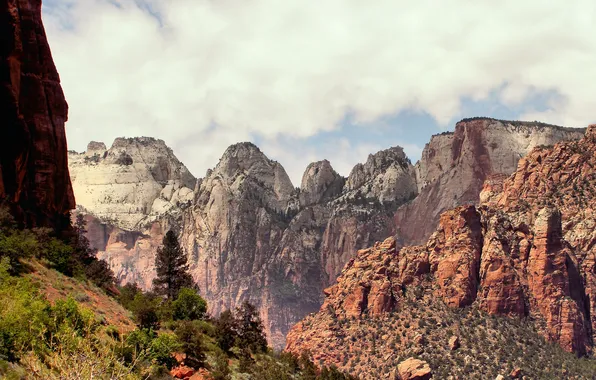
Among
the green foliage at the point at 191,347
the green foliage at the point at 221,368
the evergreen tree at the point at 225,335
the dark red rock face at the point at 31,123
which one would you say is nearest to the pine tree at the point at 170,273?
the dark red rock face at the point at 31,123

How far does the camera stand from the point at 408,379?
110938mm

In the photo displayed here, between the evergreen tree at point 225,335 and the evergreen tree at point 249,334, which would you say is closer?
the evergreen tree at point 225,335

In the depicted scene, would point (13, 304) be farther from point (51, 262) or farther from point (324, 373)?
point (324, 373)

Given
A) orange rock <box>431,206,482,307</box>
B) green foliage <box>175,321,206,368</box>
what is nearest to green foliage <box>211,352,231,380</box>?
green foliage <box>175,321,206,368</box>

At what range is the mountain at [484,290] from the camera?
12162cm

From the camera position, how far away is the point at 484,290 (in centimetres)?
13188

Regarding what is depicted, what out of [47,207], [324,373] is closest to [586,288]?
[324,373]

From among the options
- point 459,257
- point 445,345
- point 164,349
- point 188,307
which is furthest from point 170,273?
point 459,257

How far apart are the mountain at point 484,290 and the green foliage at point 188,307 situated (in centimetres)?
5261

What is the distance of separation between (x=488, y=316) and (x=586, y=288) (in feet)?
69.1

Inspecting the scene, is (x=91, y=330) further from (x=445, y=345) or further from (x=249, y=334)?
(x=445, y=345)

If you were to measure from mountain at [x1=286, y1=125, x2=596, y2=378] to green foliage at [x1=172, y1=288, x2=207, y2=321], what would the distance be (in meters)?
52.6

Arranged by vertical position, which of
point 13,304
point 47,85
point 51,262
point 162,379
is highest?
point 47,85

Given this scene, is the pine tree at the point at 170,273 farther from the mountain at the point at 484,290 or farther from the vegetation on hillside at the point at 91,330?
the mountain at the point at 484,290
